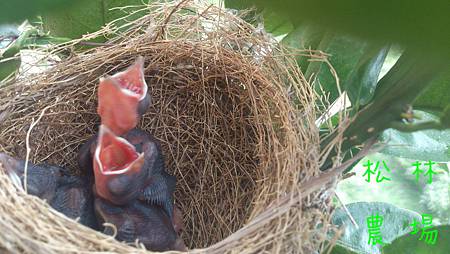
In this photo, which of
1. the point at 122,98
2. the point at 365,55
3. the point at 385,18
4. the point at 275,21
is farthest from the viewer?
the point at 122,98

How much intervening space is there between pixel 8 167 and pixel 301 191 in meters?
0.34

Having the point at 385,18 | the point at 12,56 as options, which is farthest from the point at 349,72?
the point at 385,18

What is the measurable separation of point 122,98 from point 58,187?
150 mm

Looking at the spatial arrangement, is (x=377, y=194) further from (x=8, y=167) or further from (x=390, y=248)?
(x=8, y=167)

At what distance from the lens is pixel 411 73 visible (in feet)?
1.22

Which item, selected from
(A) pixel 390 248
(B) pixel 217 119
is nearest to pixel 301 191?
(A) pixel 390 248

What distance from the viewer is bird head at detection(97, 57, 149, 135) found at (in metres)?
0.69

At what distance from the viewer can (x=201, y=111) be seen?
887 mm

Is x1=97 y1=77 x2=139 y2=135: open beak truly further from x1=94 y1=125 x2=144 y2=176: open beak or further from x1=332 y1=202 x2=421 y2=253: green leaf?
x1=332 y1=202 x2=421 y2=253: green leaf

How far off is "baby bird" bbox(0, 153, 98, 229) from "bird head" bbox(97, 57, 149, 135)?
0.10 m

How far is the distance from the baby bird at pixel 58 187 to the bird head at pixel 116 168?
0.03m

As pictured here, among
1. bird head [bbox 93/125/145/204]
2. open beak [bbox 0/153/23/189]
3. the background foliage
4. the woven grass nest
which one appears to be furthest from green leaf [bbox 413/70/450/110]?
open beak [bbox 0/153/23/189]

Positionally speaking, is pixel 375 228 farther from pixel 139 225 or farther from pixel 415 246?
pixel 139 225

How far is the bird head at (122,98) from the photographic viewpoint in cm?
69
